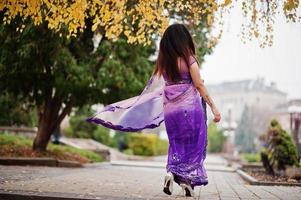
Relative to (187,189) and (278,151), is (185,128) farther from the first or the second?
(278,151)

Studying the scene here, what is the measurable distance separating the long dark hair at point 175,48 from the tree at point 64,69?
5.68m

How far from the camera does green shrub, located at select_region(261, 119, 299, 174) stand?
12.2 metres

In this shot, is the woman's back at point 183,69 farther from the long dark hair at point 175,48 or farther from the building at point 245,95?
the building at point 245,95

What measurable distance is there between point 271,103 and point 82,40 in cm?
11427

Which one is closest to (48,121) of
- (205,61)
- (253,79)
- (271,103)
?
(205,61)

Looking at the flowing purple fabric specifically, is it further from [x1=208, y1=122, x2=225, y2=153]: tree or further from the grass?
[x1=208, y1=122, x2=225, y2=153]: tree

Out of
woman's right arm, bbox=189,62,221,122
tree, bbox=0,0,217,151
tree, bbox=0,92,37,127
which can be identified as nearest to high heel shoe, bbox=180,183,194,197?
woman's right arm, bbox=189,62,221,122

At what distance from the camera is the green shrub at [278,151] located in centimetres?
1221

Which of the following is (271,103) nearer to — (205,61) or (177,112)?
(205,61)

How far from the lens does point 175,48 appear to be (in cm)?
625

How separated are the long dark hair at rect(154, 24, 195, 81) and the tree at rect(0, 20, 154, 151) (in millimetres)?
5676

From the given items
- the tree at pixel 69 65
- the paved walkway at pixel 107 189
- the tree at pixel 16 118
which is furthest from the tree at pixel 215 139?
the paved walkway at pixel 107 189

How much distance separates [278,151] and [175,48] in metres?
7.20

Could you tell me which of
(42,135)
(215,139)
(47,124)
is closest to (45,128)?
(47,124)
